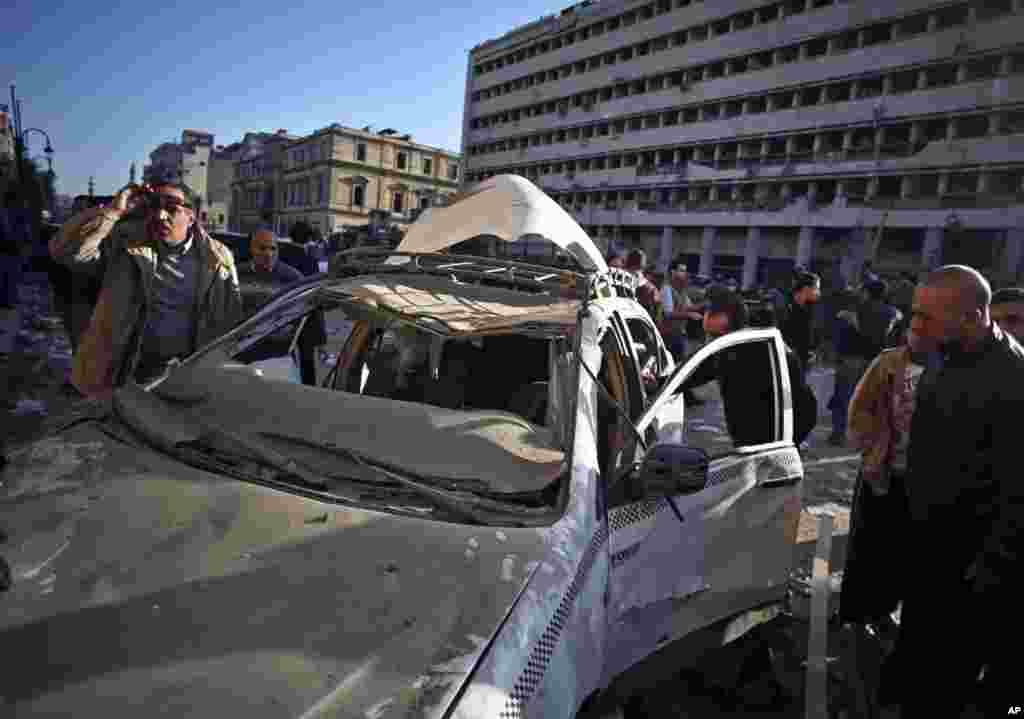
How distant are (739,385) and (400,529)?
9.11 ft

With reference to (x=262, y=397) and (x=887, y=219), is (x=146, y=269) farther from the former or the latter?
(x=887, y=219)

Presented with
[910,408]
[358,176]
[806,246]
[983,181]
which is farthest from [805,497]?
[358,176]

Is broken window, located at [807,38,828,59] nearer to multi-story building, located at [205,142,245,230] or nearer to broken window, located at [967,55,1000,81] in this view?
broken window, located at [967,55,1000,81]

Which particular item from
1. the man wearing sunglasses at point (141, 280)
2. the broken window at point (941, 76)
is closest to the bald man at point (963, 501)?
the man wearing sunglasses at point (141, 280)

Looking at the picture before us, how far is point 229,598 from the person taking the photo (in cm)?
131

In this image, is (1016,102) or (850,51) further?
(850,51)

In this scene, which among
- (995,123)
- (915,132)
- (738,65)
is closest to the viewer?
(995,123)

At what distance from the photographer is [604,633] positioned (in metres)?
1.71

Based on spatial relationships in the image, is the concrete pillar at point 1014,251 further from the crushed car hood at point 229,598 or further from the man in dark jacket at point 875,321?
the crushed car hood at point 229,598

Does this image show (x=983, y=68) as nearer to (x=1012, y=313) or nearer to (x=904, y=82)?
(x=904, y=82)

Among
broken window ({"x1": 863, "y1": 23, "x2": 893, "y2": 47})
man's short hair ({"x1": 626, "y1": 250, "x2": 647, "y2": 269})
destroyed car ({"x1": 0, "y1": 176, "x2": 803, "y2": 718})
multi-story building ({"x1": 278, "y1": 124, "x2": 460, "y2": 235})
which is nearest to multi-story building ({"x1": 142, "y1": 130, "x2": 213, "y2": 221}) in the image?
multi-story building ({"x1": 278, "y1": 124, "x2": 460, "y2": 235})

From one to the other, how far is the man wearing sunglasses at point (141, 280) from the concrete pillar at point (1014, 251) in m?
34.1

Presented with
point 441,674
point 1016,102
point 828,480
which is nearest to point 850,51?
point 1016,102

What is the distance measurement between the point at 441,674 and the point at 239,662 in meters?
0.37
